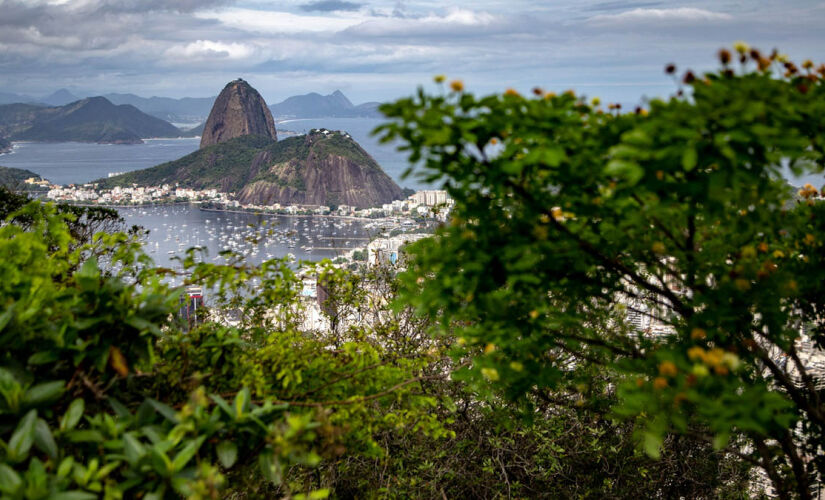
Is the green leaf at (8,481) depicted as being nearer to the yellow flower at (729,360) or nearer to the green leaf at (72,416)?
the green leaf at (72,416)

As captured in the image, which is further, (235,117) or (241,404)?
(235,117)

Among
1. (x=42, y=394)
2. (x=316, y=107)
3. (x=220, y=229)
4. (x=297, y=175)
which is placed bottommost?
(x=220, y=229)

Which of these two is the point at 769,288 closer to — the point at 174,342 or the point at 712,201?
the point at 712,201

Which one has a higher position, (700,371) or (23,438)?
(700,371)

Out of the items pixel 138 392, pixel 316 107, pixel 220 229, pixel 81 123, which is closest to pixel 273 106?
pixel 316 107

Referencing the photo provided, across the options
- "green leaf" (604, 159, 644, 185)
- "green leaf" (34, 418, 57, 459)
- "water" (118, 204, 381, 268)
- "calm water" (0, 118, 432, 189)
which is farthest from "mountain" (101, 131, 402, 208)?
"green leaf" (604, 159, 644, 185)

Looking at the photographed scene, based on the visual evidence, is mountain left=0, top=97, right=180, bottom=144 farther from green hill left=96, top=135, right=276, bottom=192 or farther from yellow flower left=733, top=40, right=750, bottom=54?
yellow flower left=733, top=40, right=750, bottom=54

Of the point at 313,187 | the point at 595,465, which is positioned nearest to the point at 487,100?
the point at 595,465

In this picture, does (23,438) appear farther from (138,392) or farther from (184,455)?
(138,392)
